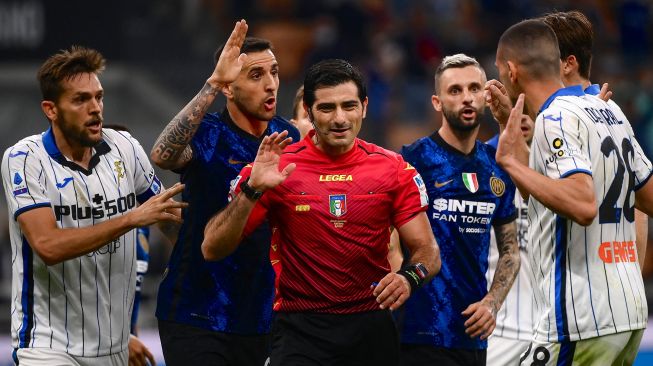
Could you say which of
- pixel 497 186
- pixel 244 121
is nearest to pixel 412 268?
pixel 244 121

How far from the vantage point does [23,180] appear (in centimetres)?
637

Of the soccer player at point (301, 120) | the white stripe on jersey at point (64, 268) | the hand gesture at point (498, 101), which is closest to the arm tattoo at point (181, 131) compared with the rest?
the white stripe on jersey at point (64, 268)

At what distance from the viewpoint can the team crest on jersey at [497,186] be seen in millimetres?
7414

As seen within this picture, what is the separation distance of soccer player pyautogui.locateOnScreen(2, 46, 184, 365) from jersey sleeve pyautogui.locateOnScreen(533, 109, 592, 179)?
2.18 metres

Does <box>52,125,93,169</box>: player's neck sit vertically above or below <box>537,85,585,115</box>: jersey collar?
below

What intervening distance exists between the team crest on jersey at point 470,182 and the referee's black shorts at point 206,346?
1.58m

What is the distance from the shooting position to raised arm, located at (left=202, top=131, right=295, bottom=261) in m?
5.69

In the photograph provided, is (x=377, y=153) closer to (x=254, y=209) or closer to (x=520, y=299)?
(x=254, y=209)

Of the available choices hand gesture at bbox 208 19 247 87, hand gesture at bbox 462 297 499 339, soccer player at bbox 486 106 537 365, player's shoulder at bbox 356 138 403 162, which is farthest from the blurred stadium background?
player's shoulder at bbox 356 138 403 162

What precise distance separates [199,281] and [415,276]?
1556mm

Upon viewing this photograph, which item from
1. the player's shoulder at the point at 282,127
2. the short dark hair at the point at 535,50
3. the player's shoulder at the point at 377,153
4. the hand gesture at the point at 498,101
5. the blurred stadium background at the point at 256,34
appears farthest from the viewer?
the blurred stadium background at the point at 256,34

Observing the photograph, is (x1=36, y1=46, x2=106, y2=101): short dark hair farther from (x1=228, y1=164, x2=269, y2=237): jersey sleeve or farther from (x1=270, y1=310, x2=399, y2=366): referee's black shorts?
(x1=270, y1=310, x2=399, y2=366): referee's black shorts

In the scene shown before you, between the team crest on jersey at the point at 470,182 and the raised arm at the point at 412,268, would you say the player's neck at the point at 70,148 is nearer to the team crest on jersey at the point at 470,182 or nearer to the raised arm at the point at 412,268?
the raised arm at the point at 412,268

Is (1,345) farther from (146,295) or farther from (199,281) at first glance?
(199,281)
